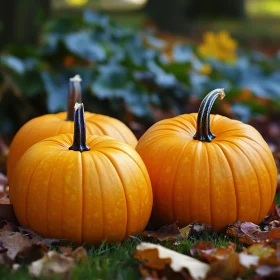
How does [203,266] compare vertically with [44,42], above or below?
below

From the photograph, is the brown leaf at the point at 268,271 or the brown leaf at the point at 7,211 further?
the brown leaf at the point at 7,211

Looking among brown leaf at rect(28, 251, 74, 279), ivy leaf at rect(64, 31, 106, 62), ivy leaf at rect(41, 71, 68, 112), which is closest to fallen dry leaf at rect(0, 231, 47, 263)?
brown leaf at rect(28, 251, 74, 279)

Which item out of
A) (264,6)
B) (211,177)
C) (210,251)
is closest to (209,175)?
(211,177)

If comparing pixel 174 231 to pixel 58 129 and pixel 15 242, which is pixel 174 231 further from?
pixel 58 129

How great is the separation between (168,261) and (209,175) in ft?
2.14

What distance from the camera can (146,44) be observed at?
7508 mm

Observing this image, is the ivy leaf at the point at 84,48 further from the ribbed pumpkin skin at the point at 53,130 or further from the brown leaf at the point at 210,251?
the brown leaf at the point at 210,251

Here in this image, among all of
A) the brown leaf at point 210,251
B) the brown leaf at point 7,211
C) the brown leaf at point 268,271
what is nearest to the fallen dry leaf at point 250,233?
the brown leaf at point 210,251

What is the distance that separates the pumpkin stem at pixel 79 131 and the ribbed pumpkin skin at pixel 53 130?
52cm

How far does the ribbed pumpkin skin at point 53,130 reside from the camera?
3.27m

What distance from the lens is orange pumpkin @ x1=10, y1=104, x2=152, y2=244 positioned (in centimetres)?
→ 259

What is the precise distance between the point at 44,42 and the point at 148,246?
161 inches

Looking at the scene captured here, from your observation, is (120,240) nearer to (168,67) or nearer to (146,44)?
(168,67)

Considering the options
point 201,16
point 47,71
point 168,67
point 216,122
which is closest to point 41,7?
point 47,71
